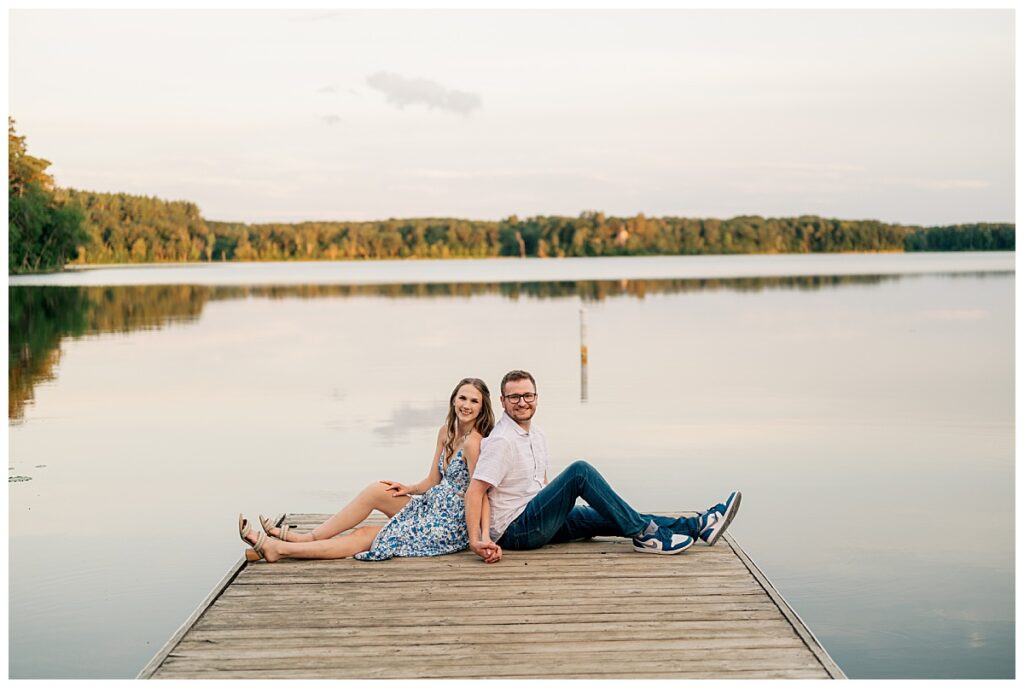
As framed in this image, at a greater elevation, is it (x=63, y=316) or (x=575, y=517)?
(x=575, y=517)

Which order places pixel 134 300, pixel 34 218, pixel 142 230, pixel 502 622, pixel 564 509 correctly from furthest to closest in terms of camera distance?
pixel 142 230 → pixel 34 218 → pixel 134 300 → pixel 564 509 → pixel 502 622

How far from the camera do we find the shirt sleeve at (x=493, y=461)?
6180 millimetres

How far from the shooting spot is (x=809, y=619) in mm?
7020

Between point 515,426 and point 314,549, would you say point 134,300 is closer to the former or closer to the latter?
point 314,549

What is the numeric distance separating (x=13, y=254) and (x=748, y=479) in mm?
67581

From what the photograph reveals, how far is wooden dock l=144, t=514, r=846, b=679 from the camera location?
15.9 feet

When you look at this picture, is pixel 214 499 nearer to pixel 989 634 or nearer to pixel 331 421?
pixel 331 421

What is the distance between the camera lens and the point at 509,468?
6250mm

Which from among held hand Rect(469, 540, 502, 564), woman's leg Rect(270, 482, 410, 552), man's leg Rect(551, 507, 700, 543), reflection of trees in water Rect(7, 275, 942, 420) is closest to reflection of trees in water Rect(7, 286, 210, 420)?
reflection of trees in water Rect(7, 275, 942, 420)

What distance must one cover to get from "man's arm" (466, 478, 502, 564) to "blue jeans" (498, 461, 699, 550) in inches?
9.6

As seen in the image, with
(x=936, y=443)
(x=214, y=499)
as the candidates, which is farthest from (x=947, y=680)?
(x=936, y=443)

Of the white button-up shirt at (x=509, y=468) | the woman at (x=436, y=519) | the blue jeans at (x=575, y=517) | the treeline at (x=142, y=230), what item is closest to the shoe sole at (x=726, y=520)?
the blue jeans at (x=575, y=517)

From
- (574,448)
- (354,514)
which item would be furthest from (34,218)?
(354,514)

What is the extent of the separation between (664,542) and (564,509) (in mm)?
589
